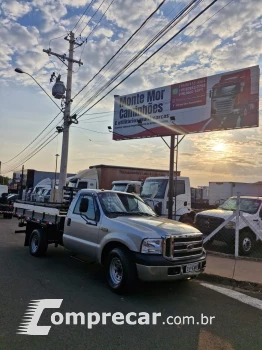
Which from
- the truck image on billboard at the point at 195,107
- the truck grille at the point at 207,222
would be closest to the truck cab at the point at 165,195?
the truck grille at the point at 207,222

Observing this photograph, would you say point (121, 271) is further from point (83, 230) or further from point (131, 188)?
point (131, 188)

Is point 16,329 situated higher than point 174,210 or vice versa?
point 174,210

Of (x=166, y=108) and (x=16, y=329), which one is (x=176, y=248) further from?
(x=166, y=108)

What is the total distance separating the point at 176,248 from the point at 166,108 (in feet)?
41.8

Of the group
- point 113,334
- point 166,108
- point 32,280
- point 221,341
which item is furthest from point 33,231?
point 166,108

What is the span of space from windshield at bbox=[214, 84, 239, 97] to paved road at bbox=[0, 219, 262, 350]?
1079 centimetres

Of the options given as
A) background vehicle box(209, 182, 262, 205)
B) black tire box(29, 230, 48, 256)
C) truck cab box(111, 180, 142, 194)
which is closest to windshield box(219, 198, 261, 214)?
truck cab box(111, 180, 142, 194)

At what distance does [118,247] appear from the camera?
5.97 metres

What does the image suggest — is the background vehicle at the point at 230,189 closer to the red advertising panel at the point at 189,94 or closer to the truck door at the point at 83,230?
the red advertising panel at the point at 189,94

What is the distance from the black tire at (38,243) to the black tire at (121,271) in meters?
3.02

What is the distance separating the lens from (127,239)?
569 cm

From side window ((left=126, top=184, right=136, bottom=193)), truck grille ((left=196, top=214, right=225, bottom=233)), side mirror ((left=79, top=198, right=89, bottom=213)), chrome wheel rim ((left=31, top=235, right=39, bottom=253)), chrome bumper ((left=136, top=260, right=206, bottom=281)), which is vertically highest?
side window ((left=126, top=184, right=136, bottom=193))

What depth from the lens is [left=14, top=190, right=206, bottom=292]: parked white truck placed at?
5.45 metres

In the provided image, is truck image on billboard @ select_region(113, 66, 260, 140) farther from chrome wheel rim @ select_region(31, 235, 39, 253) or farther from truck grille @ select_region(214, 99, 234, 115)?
chrome wheel rim @ select_region(31, 235, 39, 253)
